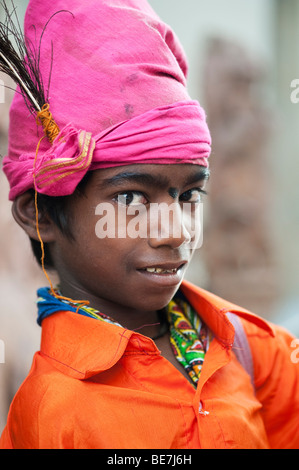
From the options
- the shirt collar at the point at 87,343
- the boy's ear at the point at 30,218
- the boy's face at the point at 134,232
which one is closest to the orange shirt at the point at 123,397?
the shirt collar at the point at 87,343

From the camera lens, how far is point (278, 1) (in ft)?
13.5

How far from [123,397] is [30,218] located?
1.82ft

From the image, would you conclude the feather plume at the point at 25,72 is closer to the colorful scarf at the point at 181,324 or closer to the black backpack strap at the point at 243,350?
the colorful scarf at the point at 181,324

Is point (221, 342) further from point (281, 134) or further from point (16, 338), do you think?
point (281, 134)

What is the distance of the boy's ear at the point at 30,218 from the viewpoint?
147 cm

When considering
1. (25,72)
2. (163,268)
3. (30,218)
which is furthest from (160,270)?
(25,72)

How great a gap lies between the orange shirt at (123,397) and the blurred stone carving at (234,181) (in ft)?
5.43

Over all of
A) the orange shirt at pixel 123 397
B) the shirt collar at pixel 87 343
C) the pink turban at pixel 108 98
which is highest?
the pink turban at pixel 108 98

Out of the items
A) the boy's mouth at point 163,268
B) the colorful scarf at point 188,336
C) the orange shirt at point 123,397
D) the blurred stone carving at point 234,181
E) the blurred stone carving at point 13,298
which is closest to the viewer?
the orange shirt at point 123,397

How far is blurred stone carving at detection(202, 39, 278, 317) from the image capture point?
3.14 m

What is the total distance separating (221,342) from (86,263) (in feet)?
1.47

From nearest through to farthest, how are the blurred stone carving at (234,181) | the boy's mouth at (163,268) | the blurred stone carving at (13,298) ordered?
the boy's mouth at (163,268)
the blurred stone carving at (13,298)
the blurred stone carving at (234,181)

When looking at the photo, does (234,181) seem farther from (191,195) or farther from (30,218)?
(30,218)

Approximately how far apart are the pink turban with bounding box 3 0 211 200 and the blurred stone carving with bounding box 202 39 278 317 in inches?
68.6
